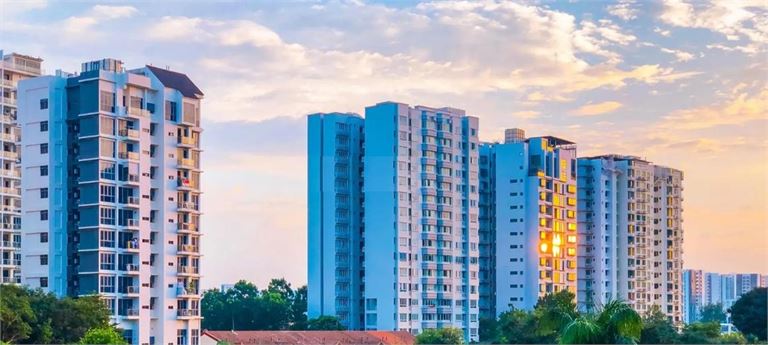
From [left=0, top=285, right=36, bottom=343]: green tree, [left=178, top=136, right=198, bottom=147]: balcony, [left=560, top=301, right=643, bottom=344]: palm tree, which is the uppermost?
[left=178, top=136, right=198, bottom=147]: balcony

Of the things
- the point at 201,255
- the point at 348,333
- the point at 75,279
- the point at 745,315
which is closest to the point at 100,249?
the point at 75,279

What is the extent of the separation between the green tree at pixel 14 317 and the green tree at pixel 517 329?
28.8 ft

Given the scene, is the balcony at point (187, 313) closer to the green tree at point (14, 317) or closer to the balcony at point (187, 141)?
the balcony at point (187, 141)

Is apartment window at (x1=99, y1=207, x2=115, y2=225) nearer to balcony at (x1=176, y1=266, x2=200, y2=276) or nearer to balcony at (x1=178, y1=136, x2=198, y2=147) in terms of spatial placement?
balcony at (x1=176, y1=266, x2=200, y2=276)

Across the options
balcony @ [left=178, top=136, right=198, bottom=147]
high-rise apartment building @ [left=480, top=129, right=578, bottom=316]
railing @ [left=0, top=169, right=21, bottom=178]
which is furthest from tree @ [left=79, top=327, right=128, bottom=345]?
high-rise apartment building @ [left=480, top=129, right=578, bottom=316]

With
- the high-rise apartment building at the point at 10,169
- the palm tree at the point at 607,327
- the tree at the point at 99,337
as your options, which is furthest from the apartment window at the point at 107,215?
the palm tree at the point at 607,327

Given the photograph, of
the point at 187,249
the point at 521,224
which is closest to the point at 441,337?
the point at 187,249

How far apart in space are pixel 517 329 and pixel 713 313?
2171cm

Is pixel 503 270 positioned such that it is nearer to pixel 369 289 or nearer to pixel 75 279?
pixel 369 289

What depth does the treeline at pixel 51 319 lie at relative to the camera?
14.8m

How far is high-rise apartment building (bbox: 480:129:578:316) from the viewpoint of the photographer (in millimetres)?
29891

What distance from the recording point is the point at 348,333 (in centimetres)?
2405

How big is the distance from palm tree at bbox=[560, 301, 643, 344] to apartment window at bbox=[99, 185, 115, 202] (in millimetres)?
15925

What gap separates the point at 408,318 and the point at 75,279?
9.35 metres
